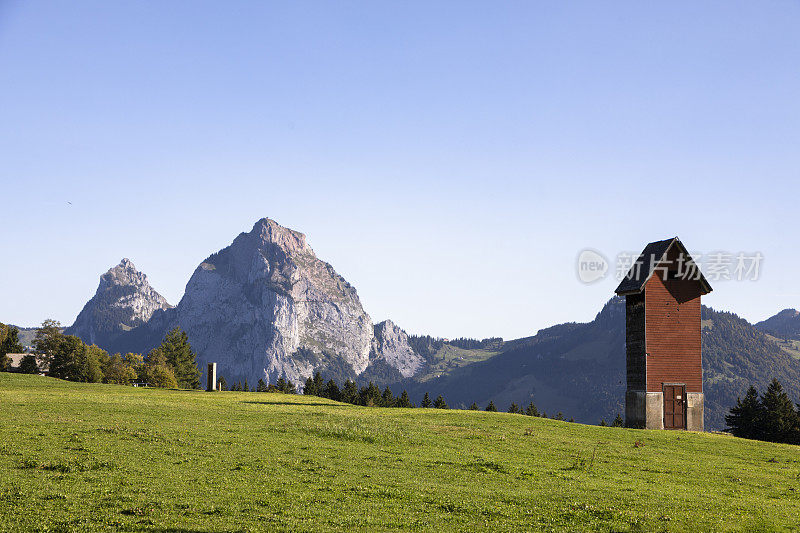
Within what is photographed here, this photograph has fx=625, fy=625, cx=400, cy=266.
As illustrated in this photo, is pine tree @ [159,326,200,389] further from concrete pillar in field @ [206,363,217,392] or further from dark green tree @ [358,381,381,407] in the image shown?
concrete pillar in field @ [206,363,217,392]

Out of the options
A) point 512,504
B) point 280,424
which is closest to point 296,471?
point 512,504

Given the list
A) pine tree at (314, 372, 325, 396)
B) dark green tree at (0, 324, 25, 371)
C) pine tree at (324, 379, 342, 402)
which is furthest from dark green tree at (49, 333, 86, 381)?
pine tree at (314, 372, 325, 396)

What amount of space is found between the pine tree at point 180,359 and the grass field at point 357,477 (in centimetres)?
12797

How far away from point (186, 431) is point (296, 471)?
41.4ft

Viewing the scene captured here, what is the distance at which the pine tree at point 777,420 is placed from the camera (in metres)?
98.2

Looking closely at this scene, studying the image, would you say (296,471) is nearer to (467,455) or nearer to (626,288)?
(467,455)

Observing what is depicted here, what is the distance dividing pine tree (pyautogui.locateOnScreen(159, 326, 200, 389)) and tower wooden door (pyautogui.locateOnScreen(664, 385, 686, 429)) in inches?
5200

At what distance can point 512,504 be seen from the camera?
→ 72.2 ft

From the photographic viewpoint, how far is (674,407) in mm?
62406

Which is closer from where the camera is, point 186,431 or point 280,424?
point 186,431

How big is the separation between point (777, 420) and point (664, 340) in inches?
2044

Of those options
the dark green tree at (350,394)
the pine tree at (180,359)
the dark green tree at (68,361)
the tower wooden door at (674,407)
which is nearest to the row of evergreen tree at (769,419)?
the tower wooden door at (674,407)

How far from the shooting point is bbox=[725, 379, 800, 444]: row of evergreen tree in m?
98.4

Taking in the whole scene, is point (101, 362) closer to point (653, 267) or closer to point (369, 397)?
point (369, 397)
